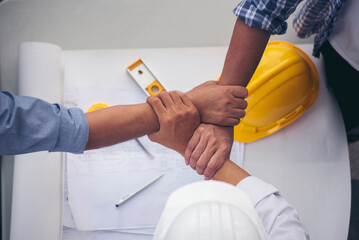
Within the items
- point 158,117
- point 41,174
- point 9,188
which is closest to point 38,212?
point 41,174

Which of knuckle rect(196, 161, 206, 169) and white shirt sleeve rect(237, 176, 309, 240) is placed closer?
white shirt sleeve rect(237, 176, 309, 240)

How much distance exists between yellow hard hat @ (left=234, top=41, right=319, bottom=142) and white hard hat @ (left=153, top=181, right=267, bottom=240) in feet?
1.47

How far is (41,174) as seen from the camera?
739 mm

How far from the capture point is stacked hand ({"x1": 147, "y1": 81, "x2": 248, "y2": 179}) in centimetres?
70

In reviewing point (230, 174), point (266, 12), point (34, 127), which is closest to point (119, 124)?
point (34, 127)

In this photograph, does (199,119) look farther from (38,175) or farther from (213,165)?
(38,175)

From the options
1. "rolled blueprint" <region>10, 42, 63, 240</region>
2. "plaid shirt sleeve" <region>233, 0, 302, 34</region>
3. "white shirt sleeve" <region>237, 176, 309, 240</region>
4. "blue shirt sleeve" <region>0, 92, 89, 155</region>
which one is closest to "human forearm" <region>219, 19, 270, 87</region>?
"plaid shirt sleeve" <region>233, 0, 302, 34</region>

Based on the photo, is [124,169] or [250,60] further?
[124,169]

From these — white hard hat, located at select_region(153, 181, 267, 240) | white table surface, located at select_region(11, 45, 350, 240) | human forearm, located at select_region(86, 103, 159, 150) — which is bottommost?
white table surface, located at select_region(11, 45, 350, 240)

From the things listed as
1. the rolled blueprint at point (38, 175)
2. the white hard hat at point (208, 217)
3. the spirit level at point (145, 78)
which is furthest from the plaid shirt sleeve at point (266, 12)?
the rolled blueprint at point (38, 175)

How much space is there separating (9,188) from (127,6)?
69 centimetres

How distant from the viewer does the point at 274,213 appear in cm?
56

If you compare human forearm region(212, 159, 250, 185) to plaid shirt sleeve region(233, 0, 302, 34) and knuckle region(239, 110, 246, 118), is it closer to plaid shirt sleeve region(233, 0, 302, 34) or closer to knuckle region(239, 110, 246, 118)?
knuckle region(239, 110, 246, 118)

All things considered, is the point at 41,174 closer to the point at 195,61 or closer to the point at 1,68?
the point at 1,68
